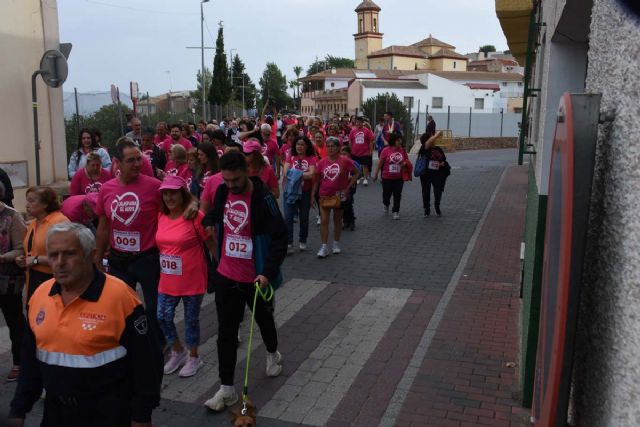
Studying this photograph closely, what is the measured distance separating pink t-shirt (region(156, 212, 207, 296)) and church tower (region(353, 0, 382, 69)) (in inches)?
4205

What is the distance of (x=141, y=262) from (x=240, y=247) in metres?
1.11

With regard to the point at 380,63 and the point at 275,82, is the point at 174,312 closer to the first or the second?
the point at 380,63

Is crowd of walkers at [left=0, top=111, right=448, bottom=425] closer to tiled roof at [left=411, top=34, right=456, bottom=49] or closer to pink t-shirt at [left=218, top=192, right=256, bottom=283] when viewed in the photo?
Result: pink t-shirt at [left=218, top=192, right=256, bottom=283]

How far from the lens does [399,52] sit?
4003 inches

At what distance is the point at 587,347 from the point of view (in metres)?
1.77

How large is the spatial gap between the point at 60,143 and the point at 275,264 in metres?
9.61

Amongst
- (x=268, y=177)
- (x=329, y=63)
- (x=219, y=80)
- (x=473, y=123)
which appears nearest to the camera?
(x=268, y=177)

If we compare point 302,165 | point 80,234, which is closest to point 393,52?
point 302,165

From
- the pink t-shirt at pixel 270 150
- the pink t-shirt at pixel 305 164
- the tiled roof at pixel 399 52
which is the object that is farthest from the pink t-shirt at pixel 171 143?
the tiled roof at pixel 399 52

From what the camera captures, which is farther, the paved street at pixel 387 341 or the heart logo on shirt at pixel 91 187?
the heart logo on shirt at pixel 91 187

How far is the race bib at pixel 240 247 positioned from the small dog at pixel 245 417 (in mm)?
1055

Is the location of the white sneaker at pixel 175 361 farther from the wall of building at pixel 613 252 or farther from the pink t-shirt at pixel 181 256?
the wall of building at pixel 613 252

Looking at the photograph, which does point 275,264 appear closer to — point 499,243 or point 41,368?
point 41,368

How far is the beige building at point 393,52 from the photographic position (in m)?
103
